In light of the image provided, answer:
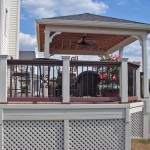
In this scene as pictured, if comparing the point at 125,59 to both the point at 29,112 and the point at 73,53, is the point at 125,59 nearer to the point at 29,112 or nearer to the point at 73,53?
the point at 29,112

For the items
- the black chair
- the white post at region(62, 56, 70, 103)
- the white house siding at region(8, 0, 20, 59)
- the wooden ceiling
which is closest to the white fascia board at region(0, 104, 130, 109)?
the white post at region(62, 56, 70, 103)

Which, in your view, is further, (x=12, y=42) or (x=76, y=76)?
(x=12, y=42)

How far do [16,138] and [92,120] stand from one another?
1713 mm

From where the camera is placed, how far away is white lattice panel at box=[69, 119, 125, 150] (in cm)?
683

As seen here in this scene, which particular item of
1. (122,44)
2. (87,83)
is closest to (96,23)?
(87,83)

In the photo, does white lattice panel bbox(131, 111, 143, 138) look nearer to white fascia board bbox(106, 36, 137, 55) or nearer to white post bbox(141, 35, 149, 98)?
white post bbox(141, 35, 149, 98)

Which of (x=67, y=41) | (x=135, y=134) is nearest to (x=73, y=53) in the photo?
A: (x=67, y=41)

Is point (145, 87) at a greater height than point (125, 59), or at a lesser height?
lesser

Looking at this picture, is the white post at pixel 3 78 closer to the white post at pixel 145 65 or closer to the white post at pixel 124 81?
the white post at pixel 124 81

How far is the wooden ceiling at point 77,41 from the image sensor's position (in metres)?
12.1

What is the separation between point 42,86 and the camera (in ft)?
24.1

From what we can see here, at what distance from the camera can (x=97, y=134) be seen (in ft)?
22.8

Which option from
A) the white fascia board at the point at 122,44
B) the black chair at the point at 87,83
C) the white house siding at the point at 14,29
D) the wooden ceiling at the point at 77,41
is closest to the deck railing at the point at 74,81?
the black chair at the point at 87,83

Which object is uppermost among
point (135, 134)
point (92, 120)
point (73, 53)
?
point (73, 53)
